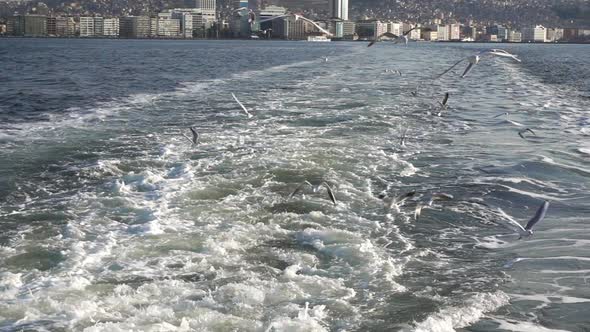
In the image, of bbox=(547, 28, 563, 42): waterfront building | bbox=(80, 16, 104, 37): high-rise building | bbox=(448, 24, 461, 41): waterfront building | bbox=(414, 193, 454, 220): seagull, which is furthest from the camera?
bbox=(547, 28, 563, 42): waterfront building

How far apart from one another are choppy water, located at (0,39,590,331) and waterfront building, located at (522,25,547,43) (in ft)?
512

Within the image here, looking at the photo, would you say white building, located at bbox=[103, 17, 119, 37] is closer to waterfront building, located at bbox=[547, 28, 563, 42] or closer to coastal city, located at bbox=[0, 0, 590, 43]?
coastal city, located at bbox=[0, 0, 590, 43]

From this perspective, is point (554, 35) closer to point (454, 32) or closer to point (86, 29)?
point (454, 32)

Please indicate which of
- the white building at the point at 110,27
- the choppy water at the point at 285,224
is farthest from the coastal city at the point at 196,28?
the choppy water at the point at 285,224

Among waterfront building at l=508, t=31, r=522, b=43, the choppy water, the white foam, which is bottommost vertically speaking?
the white foam

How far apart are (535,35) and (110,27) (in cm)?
9421

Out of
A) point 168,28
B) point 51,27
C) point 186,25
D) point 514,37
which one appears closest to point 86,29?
point 51,27

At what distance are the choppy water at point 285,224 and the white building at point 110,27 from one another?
155m

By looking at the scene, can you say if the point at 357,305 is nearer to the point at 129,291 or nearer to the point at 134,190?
the point at 129,291

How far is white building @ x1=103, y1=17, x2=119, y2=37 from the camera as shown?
550ft

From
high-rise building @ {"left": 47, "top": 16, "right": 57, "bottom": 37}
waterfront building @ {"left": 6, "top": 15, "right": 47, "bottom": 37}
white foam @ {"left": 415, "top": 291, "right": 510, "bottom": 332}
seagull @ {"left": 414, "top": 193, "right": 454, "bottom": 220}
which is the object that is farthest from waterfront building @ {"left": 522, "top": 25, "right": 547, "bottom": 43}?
white foam @ {"left": 415, "top": 291, "right": 510, "bottom": 332}

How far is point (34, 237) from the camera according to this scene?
8.38 m

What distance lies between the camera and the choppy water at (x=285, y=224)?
651cm

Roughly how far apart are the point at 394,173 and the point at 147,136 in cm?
575
